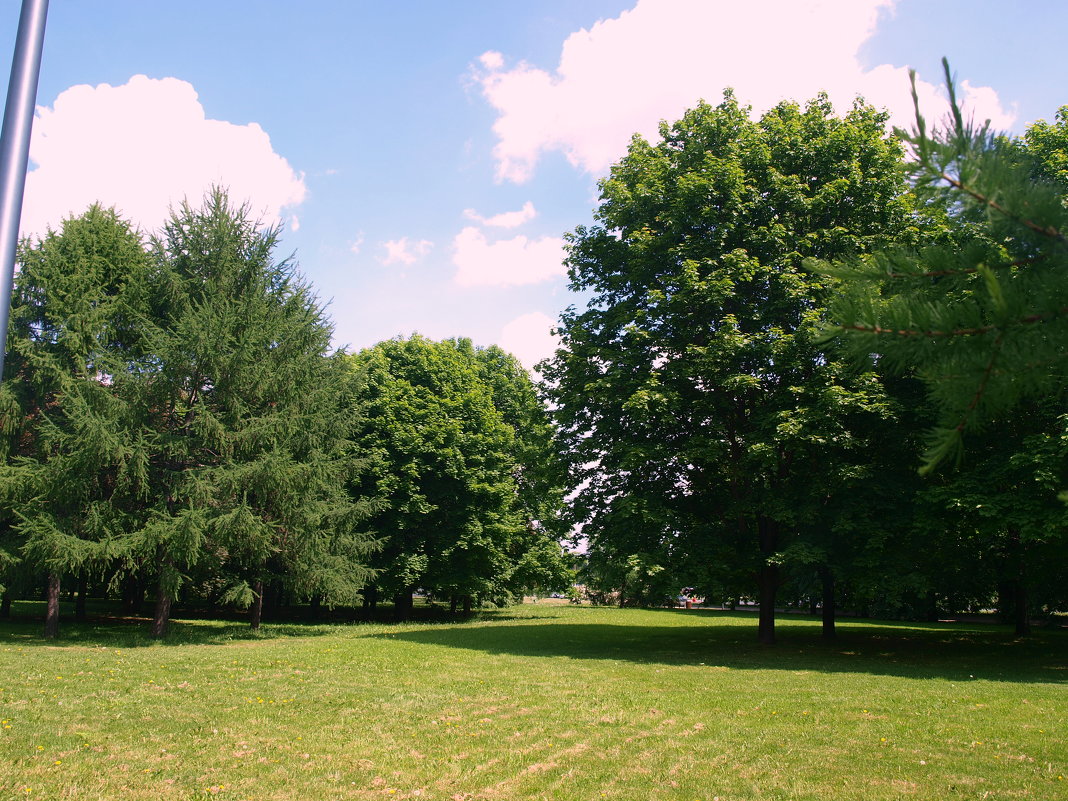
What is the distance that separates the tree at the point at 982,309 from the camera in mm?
3449

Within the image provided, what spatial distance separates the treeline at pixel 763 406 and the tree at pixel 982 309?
11030 mm

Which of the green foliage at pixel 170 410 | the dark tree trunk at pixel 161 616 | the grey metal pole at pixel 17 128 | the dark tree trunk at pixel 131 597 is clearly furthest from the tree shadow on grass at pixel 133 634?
the grey metal pole at pixel 17 128

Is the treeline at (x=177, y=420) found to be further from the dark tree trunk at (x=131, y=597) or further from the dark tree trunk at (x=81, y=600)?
the dark tree trunk at (x=131, y=597)

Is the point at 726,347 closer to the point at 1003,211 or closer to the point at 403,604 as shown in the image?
the point at 1003,211

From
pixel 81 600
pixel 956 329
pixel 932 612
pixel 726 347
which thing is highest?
pixel 726 347

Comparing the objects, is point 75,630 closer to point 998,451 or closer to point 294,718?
point 294,718

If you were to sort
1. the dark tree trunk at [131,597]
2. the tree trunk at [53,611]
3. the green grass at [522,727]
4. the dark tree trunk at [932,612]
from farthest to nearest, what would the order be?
the dark tree trunk at [932,612] < the dark tree trunk at [131,597] < the tree trunk at [53,611] < the green grass at [522,727]

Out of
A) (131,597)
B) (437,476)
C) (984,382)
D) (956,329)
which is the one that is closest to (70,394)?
(437,476)

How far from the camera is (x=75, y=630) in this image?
2348 cm

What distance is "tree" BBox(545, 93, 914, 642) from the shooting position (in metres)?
16.8

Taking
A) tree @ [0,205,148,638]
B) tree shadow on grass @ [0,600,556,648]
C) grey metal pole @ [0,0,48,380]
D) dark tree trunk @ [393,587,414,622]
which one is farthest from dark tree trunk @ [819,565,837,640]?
grey metal pole @ [0,0,48,380]

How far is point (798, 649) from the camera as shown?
19094mm

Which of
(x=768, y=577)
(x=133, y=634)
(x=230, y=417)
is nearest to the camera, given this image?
(x=768, y=577)

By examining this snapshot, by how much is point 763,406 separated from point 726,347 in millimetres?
2005
